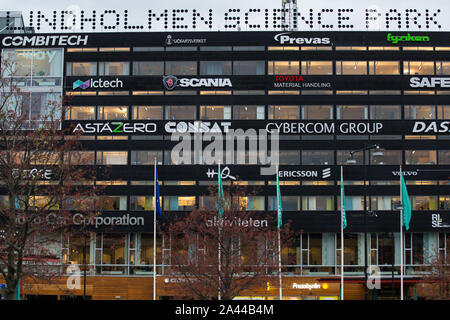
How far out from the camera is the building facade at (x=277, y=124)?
208 feet

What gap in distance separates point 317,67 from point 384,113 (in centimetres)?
899

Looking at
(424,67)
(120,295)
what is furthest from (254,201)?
(424,67)

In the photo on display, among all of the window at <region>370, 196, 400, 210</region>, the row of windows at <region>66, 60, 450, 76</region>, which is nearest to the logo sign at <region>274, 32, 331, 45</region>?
the row of windows at <region>66, 60, 450, 76</region>

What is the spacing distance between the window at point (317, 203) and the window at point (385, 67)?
50.6 ft

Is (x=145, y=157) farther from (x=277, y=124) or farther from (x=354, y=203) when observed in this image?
(x=354, y=203)

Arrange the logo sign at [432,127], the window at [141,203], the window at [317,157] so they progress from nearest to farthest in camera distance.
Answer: the window at [141,203] < the window at [317,157] < the logo sign at [432,127]

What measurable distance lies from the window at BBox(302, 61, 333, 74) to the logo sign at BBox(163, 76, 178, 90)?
14375 mm

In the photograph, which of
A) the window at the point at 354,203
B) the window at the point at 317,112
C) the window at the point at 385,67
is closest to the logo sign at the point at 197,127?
the window at the point at 317,112

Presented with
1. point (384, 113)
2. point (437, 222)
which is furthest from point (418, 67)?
point (437, 222)

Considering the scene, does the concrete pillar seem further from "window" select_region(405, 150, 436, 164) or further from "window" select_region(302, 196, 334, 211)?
"window" select_region(405, 150, 436, 164)

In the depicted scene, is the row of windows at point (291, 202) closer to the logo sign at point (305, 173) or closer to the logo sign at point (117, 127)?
the logo sign at point (305, 173)

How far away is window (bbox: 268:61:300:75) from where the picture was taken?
65438mm

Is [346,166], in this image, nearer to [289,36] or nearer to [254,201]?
[254,201]
